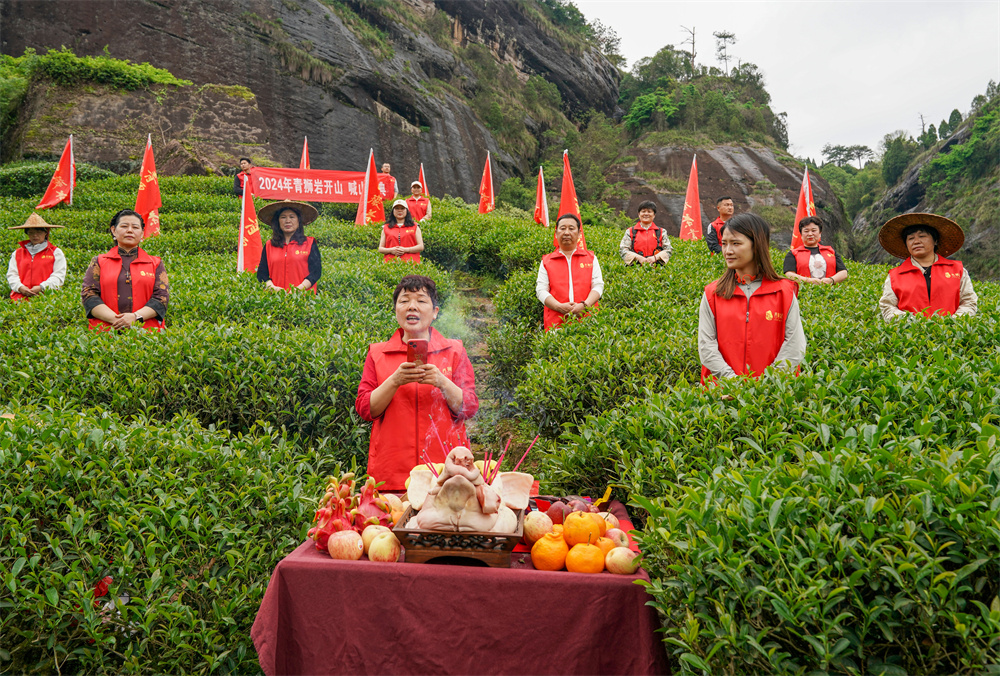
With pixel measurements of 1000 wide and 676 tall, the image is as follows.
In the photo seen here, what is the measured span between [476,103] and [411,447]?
33969 mm

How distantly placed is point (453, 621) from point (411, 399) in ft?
4.68

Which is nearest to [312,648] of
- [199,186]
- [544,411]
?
[544,411]

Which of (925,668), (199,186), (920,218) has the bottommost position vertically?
(925,668)

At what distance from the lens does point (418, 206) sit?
A: 12.7 metres

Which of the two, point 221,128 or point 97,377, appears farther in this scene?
point 221,128

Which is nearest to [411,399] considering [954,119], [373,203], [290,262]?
[290,262]

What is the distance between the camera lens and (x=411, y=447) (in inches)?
129

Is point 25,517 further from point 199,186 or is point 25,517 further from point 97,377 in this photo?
point 199,186

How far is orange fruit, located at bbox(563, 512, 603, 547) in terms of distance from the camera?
7.18 ft

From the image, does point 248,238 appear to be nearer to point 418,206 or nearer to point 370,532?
point 418,206

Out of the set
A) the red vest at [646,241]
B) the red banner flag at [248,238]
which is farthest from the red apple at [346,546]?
the red vest at [646,241]

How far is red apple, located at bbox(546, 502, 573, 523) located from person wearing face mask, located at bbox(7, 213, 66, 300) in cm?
751

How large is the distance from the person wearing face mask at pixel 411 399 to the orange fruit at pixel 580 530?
3.72ft

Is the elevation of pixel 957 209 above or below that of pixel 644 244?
above
